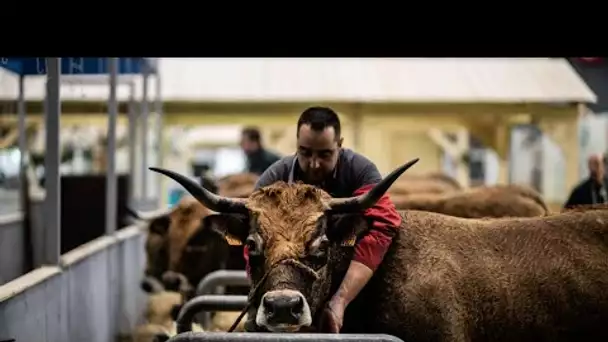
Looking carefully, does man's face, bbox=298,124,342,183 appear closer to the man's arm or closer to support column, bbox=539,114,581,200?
the man's arm

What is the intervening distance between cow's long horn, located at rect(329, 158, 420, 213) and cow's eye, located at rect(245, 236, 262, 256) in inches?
17.4

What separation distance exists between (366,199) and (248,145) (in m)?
7.70

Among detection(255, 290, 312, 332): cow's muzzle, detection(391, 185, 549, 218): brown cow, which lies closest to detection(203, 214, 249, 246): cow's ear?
detection(255, 290, 312, 332): cow's muzzle

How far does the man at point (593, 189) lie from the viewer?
8164mm

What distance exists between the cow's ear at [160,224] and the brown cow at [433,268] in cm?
527

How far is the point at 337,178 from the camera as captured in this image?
560 centimetres

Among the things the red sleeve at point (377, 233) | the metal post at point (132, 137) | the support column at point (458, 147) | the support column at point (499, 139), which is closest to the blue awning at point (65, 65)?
the red sleeve at point (377, 233)

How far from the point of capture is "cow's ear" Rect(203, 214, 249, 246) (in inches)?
210

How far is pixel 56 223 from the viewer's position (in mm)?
6434

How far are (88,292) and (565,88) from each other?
18.8 ft

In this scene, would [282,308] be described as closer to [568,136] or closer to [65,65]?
[65,65]

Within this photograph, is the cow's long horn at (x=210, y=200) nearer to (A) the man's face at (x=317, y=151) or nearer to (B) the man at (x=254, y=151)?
(A) the man's face at (x=317, y=151)
